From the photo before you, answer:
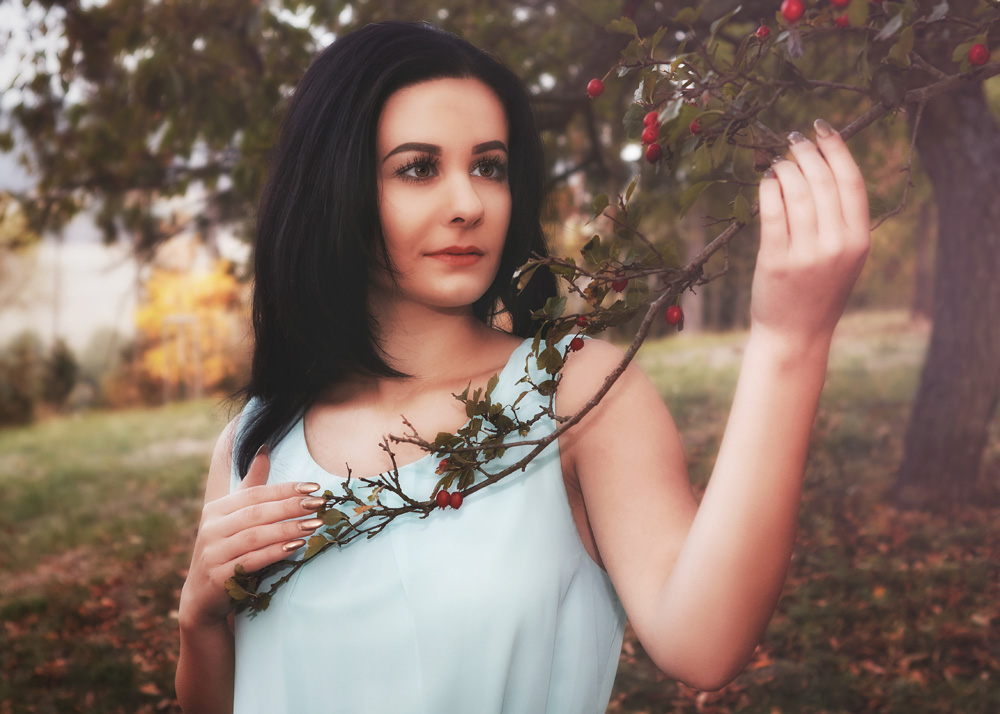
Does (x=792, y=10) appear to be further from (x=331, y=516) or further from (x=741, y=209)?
(x=331, y=516)

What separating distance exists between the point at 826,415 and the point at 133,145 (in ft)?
16.7

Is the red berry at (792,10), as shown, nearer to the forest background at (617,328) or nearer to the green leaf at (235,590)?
the forest background at (617,328)

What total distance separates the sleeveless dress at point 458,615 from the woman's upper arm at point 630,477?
8 centimetres

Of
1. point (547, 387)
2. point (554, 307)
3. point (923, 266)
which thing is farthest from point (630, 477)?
point (923, 266)

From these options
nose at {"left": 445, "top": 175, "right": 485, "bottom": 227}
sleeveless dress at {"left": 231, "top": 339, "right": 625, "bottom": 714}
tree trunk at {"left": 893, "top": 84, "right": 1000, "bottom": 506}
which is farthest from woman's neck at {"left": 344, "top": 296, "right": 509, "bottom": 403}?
tree trunk at {"left": 893, "top": 84, "right": 1000, "bottom": 506}

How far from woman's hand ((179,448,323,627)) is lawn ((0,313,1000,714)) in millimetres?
888

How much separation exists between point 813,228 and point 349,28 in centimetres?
358

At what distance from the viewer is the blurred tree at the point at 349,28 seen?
11.7 feet

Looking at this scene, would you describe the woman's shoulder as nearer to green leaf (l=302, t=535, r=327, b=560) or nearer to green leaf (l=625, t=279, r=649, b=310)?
green leaf (l=625, t=279, r=649, b=310)

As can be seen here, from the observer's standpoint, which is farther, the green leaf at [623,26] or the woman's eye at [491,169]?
the woman's eye at [491,169]

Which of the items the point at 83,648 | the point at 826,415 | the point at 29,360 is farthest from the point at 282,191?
the point at 29,360

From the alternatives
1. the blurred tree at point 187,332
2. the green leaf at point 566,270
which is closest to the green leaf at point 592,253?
the green leaf at point 566,270

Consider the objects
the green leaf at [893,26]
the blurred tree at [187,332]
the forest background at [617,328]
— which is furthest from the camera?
the blurred tree at [187,332]

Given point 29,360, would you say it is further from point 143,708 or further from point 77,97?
point 143,708
